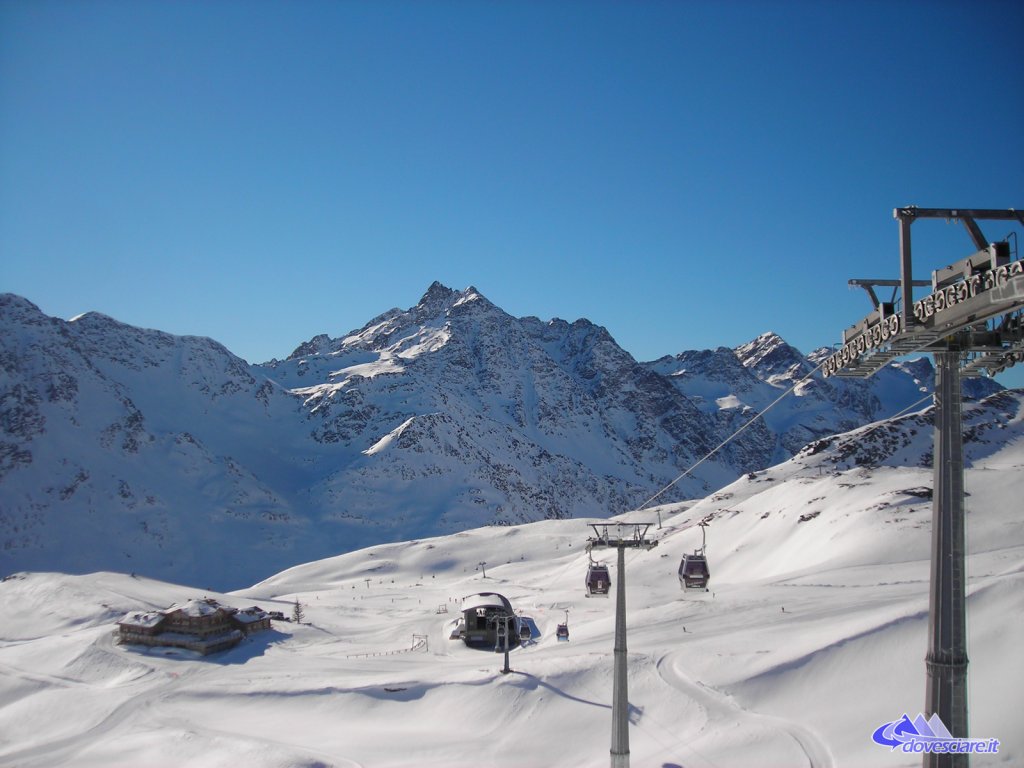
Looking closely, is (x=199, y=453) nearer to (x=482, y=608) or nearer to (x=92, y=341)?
(x=92, y=341)

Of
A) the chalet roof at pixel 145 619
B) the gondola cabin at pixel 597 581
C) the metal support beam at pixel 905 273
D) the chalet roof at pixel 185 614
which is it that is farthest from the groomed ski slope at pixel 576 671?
the metal support beam at pixel 905 273

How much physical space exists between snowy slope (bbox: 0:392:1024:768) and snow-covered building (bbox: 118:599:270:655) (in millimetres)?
1268

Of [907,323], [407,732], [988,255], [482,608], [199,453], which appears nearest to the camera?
[988,255]

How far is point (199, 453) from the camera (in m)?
152

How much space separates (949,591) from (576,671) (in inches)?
945

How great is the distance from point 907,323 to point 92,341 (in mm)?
190053

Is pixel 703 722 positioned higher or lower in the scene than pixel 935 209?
lower

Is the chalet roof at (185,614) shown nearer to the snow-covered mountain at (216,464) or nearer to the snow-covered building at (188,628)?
the snow-covered building at (188,628)

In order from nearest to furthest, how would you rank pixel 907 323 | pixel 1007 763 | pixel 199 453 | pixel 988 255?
Result: pixel 988 255
pixel 907 323
pixel 1007 763
pixel 199 453

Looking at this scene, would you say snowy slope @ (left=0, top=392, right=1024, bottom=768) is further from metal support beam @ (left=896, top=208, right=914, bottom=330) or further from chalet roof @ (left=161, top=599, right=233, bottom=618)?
metal support beam @ (left=896, top=208, right=914, bottom=330)

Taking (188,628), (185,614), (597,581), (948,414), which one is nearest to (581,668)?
(597,581)

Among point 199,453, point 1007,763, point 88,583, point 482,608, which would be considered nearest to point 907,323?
point 1007,763

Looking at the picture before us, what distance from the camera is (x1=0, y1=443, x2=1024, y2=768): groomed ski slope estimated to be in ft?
79.4

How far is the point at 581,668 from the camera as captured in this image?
103 ft
